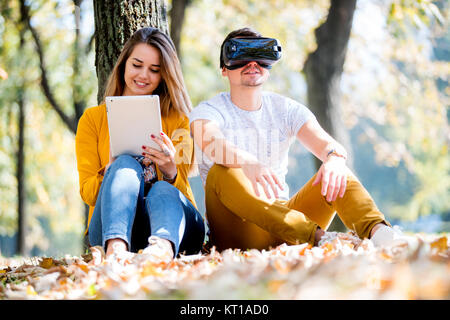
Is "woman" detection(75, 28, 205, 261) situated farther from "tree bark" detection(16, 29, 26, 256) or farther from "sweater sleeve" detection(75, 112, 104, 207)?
"tree bark" detection(16, 29, 26, 256)

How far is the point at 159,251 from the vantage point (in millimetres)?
2389

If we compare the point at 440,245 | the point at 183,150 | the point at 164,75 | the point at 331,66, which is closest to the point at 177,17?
the point at 331,66

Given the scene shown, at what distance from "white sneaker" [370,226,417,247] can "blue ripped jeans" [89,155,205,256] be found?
3.33ft

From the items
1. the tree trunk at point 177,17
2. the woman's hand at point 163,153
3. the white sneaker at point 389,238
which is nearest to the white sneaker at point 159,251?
the woman's hand at point 163,153

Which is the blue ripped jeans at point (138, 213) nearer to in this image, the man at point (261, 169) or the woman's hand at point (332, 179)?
the man at point (261, 169)

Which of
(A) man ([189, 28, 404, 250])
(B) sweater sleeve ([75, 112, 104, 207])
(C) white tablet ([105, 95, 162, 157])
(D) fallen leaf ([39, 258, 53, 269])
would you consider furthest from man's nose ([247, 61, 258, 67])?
(D) fallen leaf ([39, 258, 53, 269])

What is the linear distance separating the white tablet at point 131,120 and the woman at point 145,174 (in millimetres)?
76

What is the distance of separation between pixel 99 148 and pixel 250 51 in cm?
122

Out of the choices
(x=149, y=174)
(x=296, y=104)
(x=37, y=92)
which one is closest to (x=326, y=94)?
(x=296, y=104)

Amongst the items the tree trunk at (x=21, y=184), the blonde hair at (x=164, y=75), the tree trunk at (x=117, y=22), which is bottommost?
the tree trunk at (x=21, y=184)

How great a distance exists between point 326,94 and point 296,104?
4.04m

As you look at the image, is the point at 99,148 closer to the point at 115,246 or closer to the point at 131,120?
the point at 131,120

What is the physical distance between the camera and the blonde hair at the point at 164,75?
131 inches
